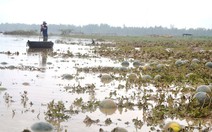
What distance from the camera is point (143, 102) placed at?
33.6 ft

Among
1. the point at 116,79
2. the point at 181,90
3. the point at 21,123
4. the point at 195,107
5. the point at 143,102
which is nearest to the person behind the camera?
the point at 21,123

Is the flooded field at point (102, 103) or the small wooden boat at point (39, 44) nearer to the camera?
the flooded field at point (102, 103)

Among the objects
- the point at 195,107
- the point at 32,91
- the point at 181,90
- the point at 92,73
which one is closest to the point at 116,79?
the point at 92,73

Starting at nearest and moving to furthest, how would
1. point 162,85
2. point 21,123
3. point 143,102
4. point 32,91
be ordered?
point 21,123 < point 143,102 < point 32,91 < point 162,85

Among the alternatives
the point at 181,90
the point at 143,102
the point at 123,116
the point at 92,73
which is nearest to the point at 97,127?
the point at 123,116

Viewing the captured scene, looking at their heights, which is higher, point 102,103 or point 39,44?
point 102,103

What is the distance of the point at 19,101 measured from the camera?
965 cm

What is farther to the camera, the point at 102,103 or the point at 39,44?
the point at 39,44

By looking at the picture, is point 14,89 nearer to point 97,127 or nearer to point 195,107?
point 97,127

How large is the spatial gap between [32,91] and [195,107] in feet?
16.4

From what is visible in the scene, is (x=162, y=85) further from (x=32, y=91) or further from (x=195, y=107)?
(x=32, y=91)

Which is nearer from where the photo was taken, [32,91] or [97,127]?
[97,127]

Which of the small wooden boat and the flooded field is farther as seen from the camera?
the small wooden boat

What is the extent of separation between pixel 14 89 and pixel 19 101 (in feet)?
6.26
